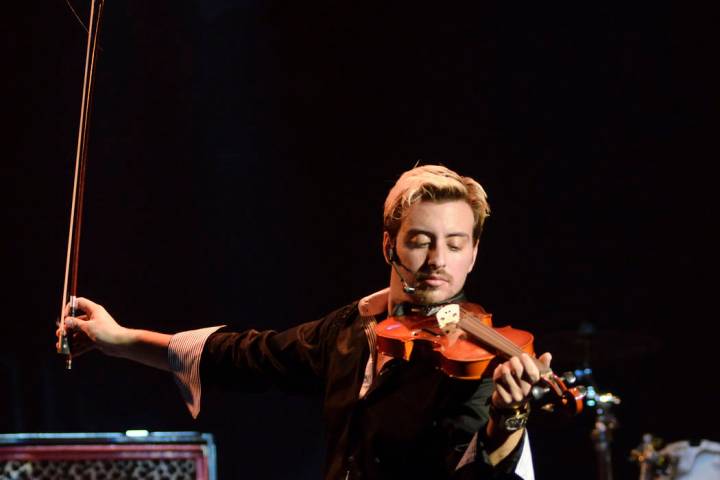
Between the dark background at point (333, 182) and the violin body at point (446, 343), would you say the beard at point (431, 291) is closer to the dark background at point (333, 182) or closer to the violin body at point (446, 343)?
the violin body at point (446, 343)

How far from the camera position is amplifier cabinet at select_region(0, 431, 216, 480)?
2998mm

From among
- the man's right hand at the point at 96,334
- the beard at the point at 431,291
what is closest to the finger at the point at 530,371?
the beard at the point at 431,291

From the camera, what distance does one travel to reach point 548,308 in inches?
142

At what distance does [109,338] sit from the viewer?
2.44 m

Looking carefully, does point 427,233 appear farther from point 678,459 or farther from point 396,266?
point 678,459

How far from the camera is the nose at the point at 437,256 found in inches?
86.0

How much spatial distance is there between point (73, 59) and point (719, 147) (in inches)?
113

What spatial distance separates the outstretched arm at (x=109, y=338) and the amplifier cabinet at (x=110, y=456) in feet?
1.95

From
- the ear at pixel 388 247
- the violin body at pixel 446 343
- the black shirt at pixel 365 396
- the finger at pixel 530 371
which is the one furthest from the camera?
the ear at pixel 388 247

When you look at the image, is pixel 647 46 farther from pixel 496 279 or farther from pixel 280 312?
pixel 280 312

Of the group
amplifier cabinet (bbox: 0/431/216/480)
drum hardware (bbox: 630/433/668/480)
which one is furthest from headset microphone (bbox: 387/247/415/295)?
drum hardware (bbox: 630/433/668/480)

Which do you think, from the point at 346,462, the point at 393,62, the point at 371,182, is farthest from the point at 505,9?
the point at 346,462

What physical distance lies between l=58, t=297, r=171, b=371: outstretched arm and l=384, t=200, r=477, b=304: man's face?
0.77 meters

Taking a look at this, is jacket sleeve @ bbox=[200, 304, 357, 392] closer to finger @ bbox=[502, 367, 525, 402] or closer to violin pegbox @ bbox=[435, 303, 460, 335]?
violin pegbox @ bbox=[435, 303, 460, 335]
